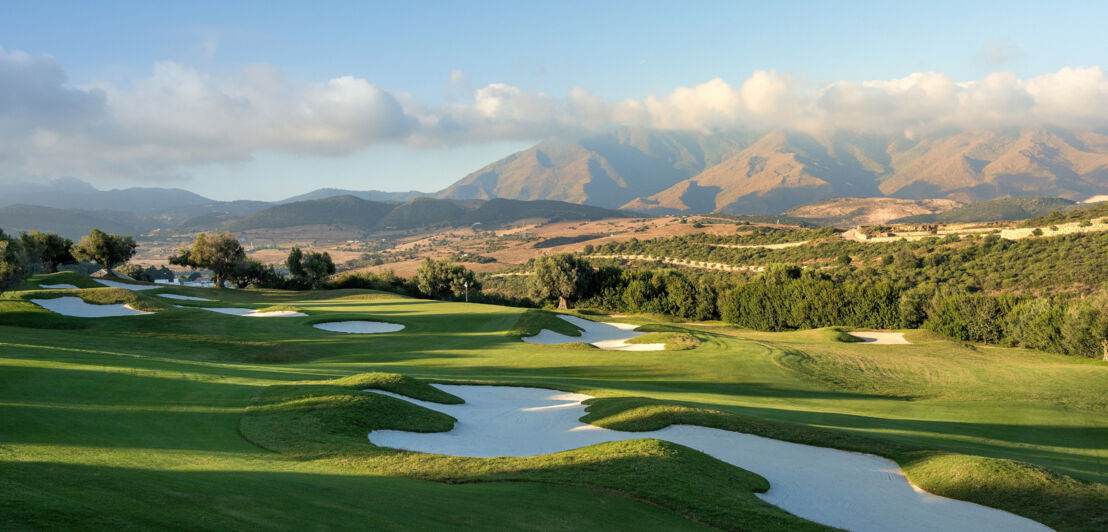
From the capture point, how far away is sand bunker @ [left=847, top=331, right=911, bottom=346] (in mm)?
35791

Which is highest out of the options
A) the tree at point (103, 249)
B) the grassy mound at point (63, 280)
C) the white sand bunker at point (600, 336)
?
the tree at point (103, 249)

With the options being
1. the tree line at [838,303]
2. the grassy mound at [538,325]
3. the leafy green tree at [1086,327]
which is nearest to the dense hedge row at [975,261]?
the tree line at [838,303]

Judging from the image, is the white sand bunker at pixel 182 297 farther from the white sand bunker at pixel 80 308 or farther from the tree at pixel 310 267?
the tree at pixel 310 267

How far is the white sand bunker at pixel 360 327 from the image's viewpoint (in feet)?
106

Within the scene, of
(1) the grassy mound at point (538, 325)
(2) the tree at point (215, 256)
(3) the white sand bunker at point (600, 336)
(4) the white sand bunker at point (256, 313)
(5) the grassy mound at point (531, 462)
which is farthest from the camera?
(2) the tree at point (215, 256)

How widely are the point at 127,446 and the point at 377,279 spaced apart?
59.4 m

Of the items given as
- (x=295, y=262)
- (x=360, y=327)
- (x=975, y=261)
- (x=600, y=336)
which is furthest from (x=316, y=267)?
(x=975, y=261)

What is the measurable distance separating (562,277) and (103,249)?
1710 inches

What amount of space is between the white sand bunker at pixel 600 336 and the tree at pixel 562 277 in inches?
808

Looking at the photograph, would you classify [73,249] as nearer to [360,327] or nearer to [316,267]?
[316,267]

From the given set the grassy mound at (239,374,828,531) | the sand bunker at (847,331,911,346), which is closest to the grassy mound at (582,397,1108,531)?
the grassy mound at (239,374,828,531)

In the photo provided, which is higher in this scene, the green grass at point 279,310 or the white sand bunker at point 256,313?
the green grass at point 279,310

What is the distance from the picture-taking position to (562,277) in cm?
6041

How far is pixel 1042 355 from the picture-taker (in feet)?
92.4
